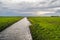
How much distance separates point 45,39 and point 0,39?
4.65m

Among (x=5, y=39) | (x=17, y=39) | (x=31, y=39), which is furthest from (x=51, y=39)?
(x=5, y=39)

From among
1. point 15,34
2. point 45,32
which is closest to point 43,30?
point 45,32

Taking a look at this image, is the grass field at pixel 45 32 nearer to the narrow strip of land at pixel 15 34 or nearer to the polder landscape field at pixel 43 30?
the polder landscape field at pixel 43 30

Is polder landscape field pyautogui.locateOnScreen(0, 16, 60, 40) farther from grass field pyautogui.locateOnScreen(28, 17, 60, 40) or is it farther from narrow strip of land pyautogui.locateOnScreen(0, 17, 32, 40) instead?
narrow strip of land pyautogui.locateOnScreen(0, 17, 32, 40)

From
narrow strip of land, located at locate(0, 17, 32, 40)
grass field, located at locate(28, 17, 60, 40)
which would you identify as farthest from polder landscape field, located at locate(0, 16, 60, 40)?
narrow strip of land, located at locate(0, 17, 32, 40)

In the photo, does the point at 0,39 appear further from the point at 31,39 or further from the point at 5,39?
the point at 31,39

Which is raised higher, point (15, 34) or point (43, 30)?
point (15, 34)

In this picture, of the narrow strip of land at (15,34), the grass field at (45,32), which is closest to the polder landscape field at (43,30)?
the grass field at (45,32)

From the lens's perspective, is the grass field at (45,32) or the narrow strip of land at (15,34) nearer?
the narrow strip of land at (15,34)

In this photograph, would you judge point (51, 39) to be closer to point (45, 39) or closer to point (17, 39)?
point (45, 39)

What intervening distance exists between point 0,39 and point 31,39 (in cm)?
321

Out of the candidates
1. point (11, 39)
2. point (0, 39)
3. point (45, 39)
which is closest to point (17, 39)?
point (11, 39)

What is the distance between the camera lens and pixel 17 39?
1769 cm

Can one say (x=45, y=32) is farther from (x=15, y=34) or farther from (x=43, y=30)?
(x=15, y=34)
